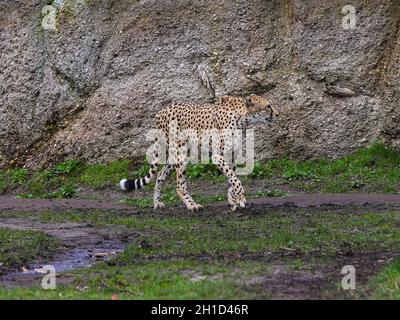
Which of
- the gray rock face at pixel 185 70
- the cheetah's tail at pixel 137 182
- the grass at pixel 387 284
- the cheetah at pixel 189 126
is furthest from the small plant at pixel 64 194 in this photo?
the grass at pixel 387 284

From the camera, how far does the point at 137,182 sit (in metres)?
15.8

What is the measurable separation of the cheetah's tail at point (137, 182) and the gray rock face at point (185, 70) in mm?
4126

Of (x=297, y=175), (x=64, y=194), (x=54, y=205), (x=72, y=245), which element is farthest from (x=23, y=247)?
(x=297, y=175)

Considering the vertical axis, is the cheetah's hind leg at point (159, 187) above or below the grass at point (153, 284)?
above

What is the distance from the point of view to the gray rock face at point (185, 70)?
63.5 feet

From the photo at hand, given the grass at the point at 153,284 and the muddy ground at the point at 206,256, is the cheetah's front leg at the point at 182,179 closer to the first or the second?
the muddy ground at the point at 206,256

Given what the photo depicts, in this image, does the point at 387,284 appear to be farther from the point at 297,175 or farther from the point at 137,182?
the point at 297,175

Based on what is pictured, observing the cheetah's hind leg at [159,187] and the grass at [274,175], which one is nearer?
the cheetah's hind leg at [159,187]

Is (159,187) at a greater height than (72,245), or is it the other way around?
(159,187)

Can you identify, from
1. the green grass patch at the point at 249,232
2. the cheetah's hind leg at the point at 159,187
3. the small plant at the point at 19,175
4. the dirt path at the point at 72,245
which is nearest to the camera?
the dirt path at the point at 72,245

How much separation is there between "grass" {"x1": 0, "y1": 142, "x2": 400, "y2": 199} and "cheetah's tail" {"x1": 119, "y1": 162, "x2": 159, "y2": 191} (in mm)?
640

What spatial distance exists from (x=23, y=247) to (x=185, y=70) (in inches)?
389

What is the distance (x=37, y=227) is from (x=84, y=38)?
8595mm

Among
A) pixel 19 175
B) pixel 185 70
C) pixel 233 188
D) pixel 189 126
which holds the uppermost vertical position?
pixel 185 70
